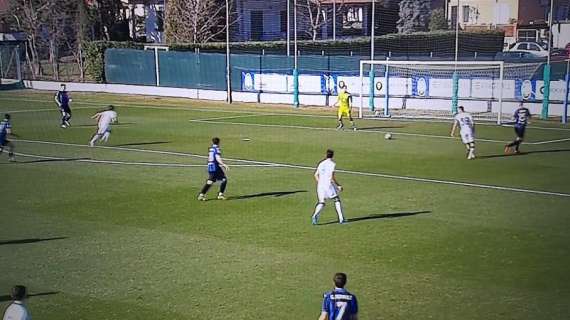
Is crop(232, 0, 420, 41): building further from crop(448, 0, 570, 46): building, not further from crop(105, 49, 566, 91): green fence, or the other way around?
crop(105, 49, 566, 91): green fence

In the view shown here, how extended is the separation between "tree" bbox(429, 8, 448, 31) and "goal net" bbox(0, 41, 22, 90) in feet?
122

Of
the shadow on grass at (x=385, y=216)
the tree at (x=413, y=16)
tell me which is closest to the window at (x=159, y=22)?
the tree at (x=413, y=16)

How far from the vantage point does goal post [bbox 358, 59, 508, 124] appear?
141ft

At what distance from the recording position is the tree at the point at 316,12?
66812mm

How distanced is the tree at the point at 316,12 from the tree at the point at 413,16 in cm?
611

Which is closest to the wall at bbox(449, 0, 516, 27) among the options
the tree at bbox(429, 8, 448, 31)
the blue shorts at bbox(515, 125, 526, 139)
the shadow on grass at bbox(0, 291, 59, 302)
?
the tree at bbox(429, 8, 448, 31)

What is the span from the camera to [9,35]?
7812 centimetres

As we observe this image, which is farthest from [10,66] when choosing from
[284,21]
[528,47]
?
[528,47]

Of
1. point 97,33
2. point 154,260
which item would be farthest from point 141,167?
point 97,33

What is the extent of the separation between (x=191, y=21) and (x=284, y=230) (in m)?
49.1

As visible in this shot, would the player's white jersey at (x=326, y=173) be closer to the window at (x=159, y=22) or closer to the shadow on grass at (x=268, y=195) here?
the shadow on grass at (x=268, y=195)

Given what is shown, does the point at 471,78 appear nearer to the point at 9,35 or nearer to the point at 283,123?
the point at 283,123

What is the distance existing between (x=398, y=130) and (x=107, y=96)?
1175 inches

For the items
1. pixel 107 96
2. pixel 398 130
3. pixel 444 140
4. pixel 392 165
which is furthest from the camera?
pixel 107 96
